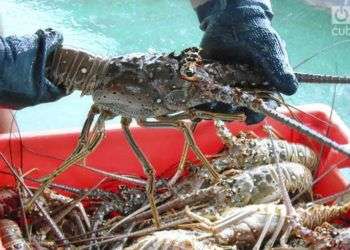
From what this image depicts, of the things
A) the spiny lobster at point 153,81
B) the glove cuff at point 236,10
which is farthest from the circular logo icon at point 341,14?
the spiny lobster at point 153,81

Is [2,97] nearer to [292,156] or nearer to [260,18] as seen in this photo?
[260,18]

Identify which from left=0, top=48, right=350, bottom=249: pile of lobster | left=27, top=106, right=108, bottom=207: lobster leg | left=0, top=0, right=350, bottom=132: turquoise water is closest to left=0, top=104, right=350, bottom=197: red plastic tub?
left=0, top=48, right=350, bottom=249: pile of lobster

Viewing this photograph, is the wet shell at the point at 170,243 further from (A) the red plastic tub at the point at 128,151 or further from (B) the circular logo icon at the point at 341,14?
(B) the circular logo icon at the point at 341,14

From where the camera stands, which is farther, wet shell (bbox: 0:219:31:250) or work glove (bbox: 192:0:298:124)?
wet shell (bbox: 0:219:31:250)

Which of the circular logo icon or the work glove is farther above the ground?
the work glove

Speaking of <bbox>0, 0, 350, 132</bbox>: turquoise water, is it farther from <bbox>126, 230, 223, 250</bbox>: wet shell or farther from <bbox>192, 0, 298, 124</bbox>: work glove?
<bbox>192, 0, 298, 124</bbox>: work glove
